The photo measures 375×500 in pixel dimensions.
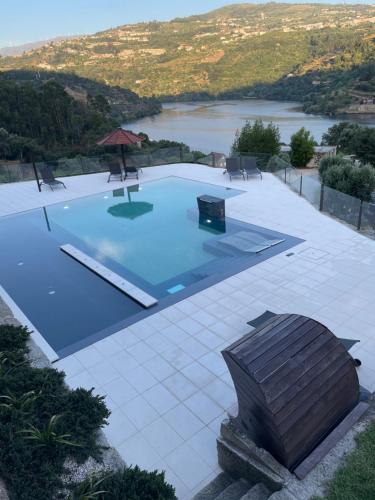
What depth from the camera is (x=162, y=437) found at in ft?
12.5

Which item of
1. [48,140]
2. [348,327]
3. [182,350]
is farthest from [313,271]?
[48,140]

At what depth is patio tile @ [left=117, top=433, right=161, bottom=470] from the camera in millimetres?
3549

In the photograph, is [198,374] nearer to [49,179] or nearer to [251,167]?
[251,167]

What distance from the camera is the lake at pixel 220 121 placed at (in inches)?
1767

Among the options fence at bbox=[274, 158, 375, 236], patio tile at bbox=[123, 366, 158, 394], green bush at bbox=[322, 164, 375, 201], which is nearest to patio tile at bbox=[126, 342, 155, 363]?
patio tile at bbox=[123, 366, 158, 394]

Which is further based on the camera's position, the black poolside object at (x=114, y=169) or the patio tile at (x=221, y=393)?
the black poolside object at (x=114, y=169)

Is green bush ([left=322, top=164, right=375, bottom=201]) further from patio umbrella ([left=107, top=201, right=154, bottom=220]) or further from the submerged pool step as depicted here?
the submerged pool step

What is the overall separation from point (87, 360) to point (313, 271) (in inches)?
172

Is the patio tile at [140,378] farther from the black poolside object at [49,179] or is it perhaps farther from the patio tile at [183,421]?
the black poolside object at [49,179]

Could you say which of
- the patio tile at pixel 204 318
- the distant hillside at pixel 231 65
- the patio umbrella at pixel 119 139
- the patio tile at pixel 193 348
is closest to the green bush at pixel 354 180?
the patio umbrella at pixel 119 139

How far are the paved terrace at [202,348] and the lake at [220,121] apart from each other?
3153 centimetres

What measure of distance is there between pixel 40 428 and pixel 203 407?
5.74 ft

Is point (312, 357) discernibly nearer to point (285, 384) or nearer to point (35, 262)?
point (285, 384)

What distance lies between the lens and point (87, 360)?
198 inches
